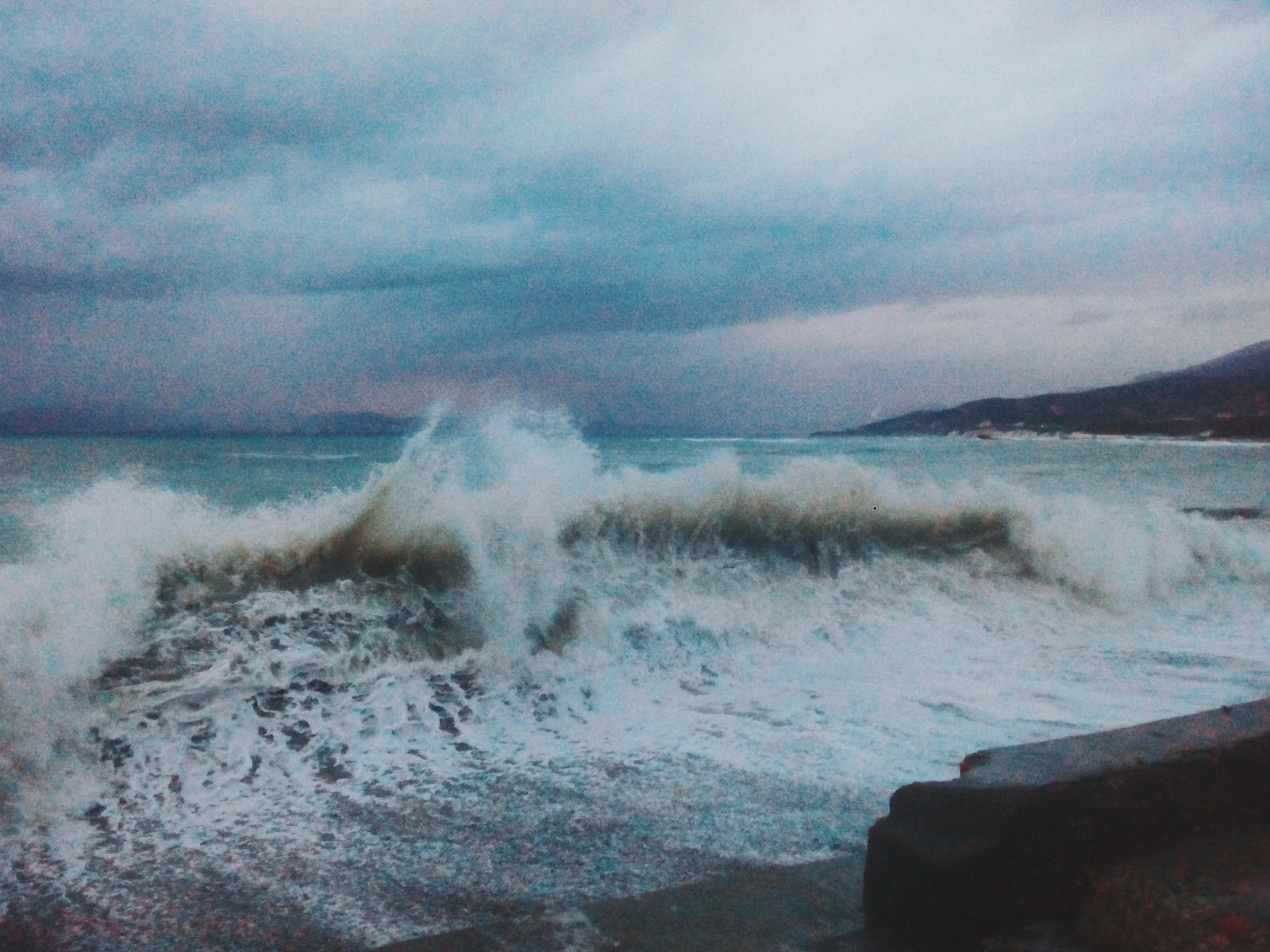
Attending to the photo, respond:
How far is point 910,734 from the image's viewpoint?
5.27m

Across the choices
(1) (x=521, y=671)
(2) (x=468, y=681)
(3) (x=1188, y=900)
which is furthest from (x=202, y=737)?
(3) (x=1188, y=900)

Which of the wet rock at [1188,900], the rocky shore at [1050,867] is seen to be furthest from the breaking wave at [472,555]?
the wet rock at [1188,900]

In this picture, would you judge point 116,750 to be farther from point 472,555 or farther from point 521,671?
point 472,555

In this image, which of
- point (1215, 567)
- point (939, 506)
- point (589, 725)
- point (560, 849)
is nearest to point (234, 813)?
point (560, 849)

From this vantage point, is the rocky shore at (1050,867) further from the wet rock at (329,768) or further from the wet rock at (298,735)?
the wet rock at (298,735)

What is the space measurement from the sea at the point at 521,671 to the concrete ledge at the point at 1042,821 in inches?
35.0

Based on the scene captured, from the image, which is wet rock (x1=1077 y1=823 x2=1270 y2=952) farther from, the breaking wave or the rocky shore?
the breaking wave

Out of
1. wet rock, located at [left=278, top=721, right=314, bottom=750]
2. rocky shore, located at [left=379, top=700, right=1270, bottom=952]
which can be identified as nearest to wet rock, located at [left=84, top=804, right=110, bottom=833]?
wet rock, located at [left=278, top=721, right=314, bottom=750]

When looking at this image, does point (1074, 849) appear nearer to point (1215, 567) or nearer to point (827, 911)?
point (827, 911)

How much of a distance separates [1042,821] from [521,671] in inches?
165

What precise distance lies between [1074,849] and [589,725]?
3298mm

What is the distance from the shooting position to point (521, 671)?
6.35 meters

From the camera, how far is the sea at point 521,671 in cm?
367

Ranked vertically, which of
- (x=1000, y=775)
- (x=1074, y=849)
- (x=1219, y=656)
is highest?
(x=1000, y=775)
